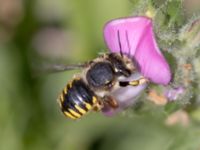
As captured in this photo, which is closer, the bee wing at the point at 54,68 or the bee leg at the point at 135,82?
the bee leg at the point at 135,82

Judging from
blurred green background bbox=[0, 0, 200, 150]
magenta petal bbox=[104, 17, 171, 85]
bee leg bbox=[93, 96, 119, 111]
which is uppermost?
magenta petal bbox=[104, 17, 171, 85]

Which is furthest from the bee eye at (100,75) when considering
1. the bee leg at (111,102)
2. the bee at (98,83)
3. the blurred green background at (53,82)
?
the blurred green background at (53,82)

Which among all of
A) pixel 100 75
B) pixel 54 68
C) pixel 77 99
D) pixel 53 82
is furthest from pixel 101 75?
pixel 53 82

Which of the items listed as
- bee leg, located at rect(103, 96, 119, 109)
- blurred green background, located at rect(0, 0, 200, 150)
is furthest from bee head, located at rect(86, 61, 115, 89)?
blurred green background, located at rect(0, 0, 200, 150)

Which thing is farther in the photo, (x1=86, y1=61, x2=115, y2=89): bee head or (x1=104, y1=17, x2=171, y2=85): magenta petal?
(x1=86, y1=61, x2=115, y2=89): bee head

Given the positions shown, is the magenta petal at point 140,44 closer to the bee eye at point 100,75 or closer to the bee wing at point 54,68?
the bee eye at point 100,75

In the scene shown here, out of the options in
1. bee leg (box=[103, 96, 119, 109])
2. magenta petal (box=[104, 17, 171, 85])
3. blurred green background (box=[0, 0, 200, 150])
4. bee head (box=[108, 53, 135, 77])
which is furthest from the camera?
blurred green background (box=[0, 0, 200, 150])

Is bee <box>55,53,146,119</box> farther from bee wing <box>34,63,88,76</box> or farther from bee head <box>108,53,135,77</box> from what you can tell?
bee wing <box>34,63,88,76</box>

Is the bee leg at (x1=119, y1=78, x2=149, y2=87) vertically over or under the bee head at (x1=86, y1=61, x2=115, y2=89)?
under
